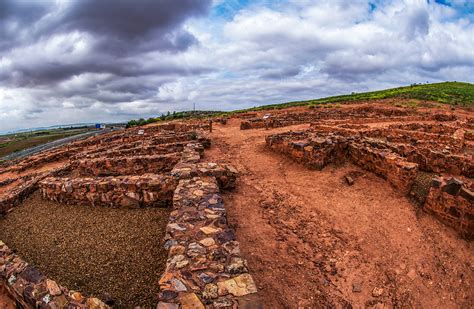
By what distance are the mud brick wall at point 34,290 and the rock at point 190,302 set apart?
1191 millimetres

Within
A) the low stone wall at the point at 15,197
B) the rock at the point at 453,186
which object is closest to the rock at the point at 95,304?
the low stone wall at the point at 15,197

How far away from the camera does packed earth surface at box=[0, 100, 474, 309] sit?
3.71 metres

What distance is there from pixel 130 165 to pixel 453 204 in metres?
10.0

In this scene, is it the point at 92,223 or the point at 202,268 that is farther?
the point at 92,223

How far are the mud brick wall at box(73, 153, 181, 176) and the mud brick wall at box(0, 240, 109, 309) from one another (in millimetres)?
5852

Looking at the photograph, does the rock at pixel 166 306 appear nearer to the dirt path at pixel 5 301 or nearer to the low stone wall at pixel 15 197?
the dirt path at pixel 5 301

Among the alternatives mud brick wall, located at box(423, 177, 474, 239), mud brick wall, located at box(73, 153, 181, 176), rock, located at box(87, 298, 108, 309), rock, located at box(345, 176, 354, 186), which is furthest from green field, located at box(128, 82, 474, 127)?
rock, located at box(87, 298, 108, 309)

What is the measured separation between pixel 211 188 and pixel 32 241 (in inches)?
156

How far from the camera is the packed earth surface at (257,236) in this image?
371 cm

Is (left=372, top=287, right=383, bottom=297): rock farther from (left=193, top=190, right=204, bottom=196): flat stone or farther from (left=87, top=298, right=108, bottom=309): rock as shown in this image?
(left=87, top=298, right=108, bottom=309): rock

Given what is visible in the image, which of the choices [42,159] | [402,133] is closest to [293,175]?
[402,133]

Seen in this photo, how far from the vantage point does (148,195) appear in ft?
21.3

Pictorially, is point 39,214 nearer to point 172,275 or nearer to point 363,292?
point 172,275

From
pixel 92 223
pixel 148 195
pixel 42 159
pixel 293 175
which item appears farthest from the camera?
pixel 42 159
